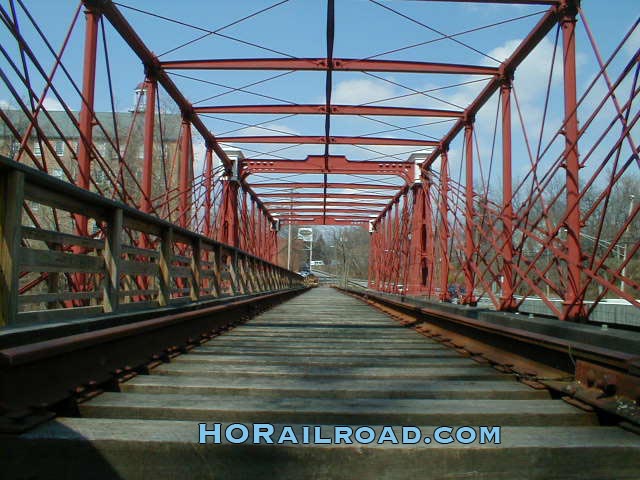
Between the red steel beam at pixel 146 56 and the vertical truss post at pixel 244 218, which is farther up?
the red steel beam at pixel 146 56

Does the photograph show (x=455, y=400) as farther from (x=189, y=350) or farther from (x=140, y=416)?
(x=189, y=350)

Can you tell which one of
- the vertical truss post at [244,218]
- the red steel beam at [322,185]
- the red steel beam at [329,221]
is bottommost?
the vertical truss post at [244,218]

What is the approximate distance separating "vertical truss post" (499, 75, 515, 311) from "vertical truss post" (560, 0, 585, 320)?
1.89m

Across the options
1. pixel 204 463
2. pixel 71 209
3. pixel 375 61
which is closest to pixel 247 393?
pixel 204 463

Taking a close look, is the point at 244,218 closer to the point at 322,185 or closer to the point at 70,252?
the point at 322,185

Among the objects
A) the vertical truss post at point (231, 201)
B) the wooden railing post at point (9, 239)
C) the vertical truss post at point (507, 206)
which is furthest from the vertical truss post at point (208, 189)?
the wooden railing post at point (9, 239)

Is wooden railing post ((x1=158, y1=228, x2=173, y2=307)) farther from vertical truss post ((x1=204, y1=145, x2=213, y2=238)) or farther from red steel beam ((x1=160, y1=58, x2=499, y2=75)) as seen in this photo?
vertical truss post ((x1=204, y1=145, x2=213, y2=238))

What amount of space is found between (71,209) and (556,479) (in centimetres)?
333

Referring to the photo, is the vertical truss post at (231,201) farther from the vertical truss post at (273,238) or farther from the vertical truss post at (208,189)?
the vertical truss post at (273,238)

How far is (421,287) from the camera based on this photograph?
18.0m

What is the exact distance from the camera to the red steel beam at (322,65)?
10.6 metres

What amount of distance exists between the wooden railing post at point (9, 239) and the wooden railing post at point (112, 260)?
143cm

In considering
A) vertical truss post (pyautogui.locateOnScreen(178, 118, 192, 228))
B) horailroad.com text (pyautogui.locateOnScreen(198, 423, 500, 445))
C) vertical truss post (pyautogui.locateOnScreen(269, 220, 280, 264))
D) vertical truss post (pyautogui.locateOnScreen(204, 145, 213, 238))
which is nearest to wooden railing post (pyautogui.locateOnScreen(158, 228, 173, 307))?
horailroad.com text (pyautogui.locateOnScreen(198, 423, 500, 445))

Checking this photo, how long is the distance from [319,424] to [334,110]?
1128cm
